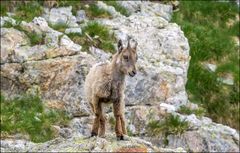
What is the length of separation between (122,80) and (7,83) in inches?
314

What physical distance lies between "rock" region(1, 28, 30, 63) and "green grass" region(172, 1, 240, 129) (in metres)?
6.38

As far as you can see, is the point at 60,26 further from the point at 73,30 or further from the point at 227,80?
the point at 227,80

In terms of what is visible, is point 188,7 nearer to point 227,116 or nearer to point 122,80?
point 227,116

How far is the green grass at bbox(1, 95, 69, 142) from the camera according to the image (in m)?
21.4

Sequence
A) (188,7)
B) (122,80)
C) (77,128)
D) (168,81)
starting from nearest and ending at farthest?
1. (122,80)
2. (77,128)
3. (168,81)
4. (188,7)

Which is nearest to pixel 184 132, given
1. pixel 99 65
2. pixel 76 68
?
pixel 76 68

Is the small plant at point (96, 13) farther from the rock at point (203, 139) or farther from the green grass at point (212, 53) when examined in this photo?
the rock at point (203, 139)

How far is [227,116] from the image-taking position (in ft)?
82.2

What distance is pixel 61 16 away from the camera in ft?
84.2

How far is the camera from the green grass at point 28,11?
25030 mm

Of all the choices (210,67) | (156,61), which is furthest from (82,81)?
(210,67)

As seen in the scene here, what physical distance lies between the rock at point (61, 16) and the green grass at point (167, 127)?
16.6 feet

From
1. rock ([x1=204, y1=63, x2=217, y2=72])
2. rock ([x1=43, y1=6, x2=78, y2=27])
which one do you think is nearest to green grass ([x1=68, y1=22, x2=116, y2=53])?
rock ([x1=43, y1=6, x2=78, y2=27])

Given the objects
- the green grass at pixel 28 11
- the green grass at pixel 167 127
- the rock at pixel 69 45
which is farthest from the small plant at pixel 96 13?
the green grass at pixel 167 127
